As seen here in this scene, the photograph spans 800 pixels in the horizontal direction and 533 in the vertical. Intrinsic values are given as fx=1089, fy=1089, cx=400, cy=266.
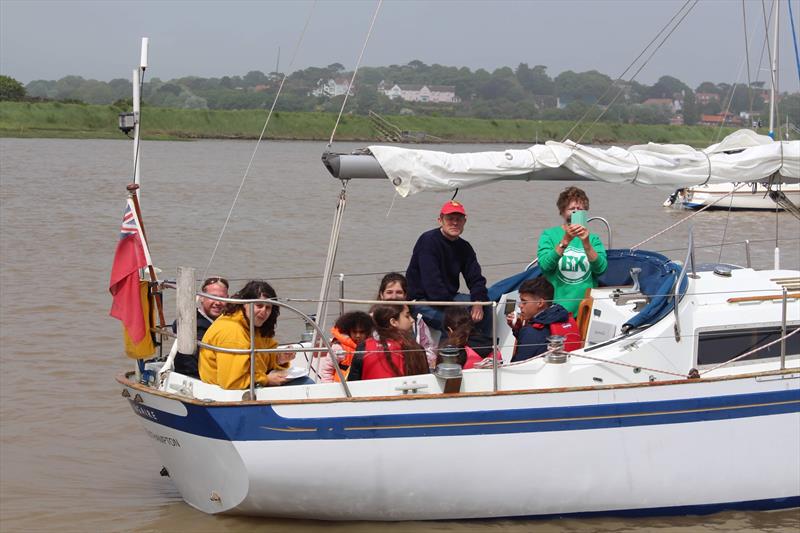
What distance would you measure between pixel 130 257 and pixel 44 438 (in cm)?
337

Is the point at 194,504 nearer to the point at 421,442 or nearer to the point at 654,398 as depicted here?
the point at 421,442

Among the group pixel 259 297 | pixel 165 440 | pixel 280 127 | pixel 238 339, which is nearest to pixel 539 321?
pixel 259 297

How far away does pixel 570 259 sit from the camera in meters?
8.27

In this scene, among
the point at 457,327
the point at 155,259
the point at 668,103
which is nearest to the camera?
the point at 457,327

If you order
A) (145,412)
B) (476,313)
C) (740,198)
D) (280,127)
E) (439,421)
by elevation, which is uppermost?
(280,127)

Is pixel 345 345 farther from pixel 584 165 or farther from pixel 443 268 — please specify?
pixel 584 165

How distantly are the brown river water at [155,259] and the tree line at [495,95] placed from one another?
97.0 inches

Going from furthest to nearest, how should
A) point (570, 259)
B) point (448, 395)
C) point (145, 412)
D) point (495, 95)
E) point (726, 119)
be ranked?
point (495, 95), point (726, 119), point (570, 259), point (145, 412), point (448, 395)

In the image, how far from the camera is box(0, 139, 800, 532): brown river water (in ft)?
28.4

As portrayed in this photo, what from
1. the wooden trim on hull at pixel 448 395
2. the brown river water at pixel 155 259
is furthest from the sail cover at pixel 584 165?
the wooden trim on hull at pixel 448 395

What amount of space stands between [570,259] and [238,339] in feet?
8.58

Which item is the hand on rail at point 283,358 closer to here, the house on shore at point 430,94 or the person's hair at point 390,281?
the person's hair at point 390,281

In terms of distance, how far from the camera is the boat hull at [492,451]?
23.9ft

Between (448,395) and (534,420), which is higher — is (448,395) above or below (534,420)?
above
